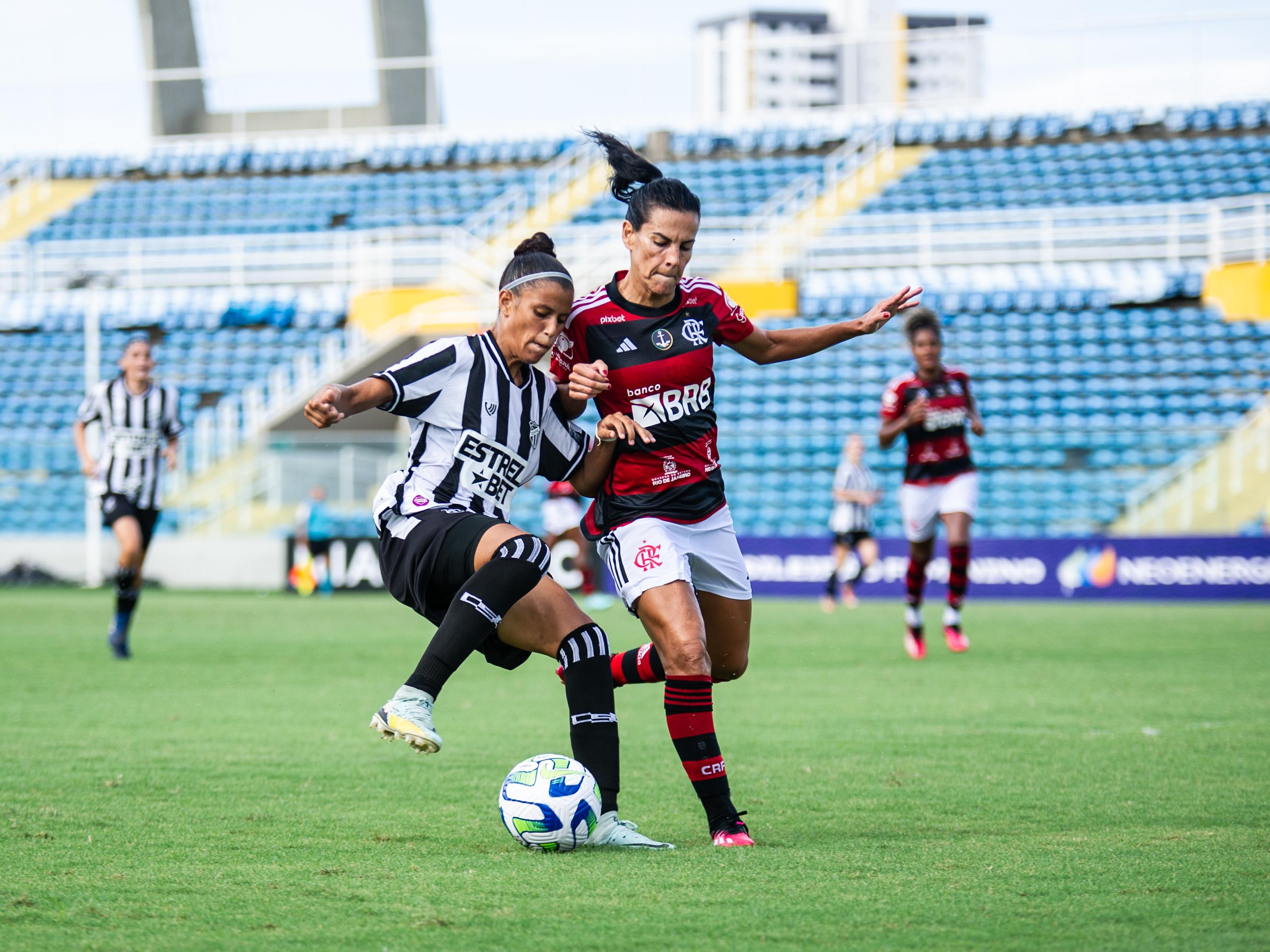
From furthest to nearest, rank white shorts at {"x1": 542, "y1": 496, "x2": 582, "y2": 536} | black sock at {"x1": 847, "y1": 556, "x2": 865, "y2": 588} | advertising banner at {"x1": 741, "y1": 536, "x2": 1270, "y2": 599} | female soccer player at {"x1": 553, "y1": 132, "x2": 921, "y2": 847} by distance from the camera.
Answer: black sock at {"x1": 847, "y1": 556, "x2": 865, "y2": 588} → advertising banner at {"x1": 741, "y1": 536, "x2": 1270, "y2": 599} → white shorts at {"x1": 542, "y1": 496, "x2": 582, "y2": 536} → female soccer player at {"x1": 553, "y1": 132, "x2": 921, "y2": 847}

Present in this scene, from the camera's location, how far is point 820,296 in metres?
23.8

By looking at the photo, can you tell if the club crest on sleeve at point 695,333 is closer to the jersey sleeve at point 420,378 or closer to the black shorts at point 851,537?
the jersey sleeve at point 420,378

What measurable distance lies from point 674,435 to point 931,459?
6319 mm

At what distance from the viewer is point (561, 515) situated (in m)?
17.0

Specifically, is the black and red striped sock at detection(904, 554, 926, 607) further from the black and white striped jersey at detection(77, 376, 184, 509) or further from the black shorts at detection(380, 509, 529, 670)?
the black shorts at detection(380, 509, 529, 670)

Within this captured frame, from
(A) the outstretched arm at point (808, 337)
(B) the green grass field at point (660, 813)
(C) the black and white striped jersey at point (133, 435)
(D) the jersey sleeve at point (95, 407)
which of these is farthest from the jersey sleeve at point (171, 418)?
(A) the outstretched arm at point (808, 337)

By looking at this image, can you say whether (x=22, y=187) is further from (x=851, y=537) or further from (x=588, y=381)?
(x=588, y=381)

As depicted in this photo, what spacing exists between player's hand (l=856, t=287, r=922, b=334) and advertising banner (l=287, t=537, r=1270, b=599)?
12221 mm

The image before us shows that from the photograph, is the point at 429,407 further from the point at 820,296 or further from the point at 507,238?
the point at 507,238

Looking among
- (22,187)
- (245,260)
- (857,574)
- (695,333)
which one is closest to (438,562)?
(695,333)

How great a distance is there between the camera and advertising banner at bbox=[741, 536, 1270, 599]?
1719 centimetres

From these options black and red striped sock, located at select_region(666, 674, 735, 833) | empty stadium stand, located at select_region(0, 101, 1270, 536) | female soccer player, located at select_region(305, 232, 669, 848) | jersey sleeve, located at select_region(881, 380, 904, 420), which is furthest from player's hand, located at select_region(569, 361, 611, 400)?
empty stadium stand, located at select_region(0, 101, 1270, 536)

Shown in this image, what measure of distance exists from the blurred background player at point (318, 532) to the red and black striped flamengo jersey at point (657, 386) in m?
14.8

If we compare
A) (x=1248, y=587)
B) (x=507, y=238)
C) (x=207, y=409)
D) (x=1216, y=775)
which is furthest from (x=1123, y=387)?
(x=1216, y=775)
